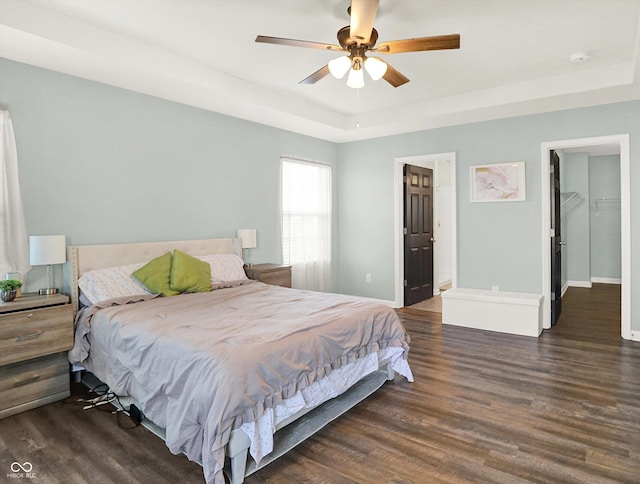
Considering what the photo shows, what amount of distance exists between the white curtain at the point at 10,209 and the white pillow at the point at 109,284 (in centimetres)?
47

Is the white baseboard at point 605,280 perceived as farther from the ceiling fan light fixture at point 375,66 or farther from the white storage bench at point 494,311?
the ceiling fan light fixture at point 375,66

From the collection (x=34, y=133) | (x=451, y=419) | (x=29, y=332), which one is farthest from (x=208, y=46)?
(x=451, y=419)

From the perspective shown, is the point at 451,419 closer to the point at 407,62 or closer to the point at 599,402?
the point at 599,402

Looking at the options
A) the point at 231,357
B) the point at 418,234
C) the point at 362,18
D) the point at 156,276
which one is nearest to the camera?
the point at 231,357

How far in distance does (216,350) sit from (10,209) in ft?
7.27

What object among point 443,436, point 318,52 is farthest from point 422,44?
point 443,436

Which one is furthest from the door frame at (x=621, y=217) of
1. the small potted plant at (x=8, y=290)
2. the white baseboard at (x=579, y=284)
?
the small potted plant at (x=8, y=290)

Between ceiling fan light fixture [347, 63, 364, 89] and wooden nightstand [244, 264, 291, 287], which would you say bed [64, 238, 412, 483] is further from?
ceiling fan light fixture [347, 63, 364, 89]

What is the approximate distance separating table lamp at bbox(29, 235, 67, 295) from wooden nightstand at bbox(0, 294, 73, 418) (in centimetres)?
26

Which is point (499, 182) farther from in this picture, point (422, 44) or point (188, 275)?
point (188, 275)

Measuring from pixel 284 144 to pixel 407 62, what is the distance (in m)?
2.24

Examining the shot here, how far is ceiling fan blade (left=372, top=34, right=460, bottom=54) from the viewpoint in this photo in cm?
241

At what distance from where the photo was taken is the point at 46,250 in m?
3.08

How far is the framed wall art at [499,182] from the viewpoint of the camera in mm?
4840
